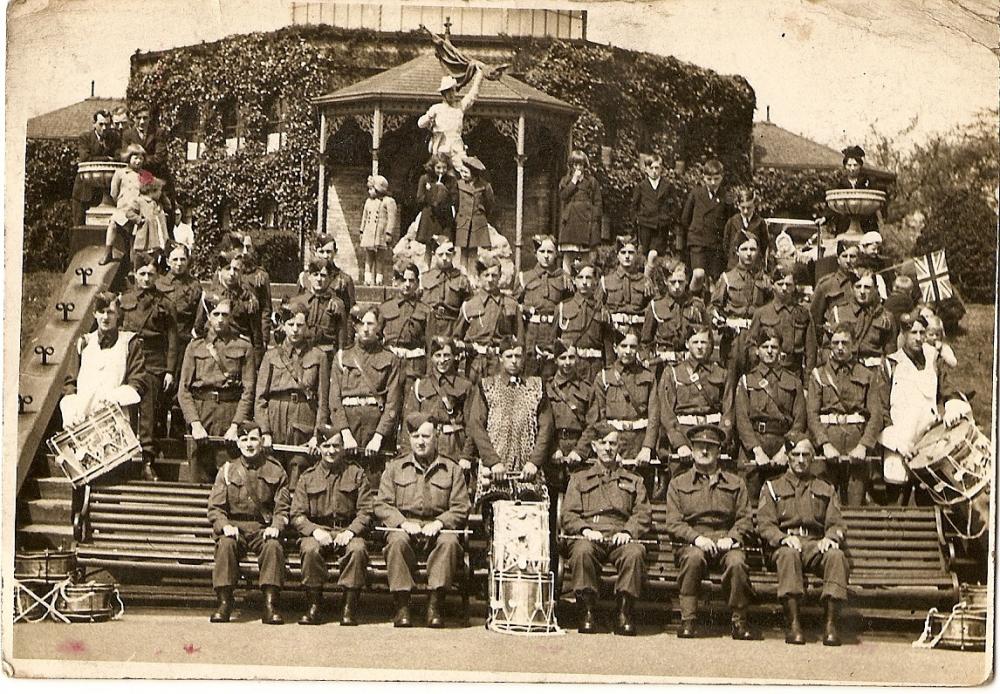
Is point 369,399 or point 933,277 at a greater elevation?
point 933,277

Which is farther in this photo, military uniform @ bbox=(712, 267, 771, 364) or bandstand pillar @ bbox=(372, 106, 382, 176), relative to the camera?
bandstand pillar @ bbox=(372, 106, 382, 176)

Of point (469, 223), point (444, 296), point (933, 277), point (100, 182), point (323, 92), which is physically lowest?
point (444, 296)

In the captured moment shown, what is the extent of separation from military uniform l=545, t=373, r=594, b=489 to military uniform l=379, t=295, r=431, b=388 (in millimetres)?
998

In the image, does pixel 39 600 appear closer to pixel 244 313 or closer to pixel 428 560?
pixel 244 313

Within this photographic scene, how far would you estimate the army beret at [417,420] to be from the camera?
11.4 metres

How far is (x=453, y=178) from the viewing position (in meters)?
12.3

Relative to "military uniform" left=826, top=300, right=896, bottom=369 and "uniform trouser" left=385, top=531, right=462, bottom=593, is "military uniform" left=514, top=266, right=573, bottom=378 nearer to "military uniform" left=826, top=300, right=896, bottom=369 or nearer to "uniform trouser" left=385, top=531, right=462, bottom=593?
"uniform trouser" left=385, top=531, right=462, bottom=593

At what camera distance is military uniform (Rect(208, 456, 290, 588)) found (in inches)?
436

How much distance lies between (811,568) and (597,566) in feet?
5.02

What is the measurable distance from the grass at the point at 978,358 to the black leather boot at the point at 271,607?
17.7 feet

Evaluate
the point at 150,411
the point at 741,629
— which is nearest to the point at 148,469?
the point at 150,411

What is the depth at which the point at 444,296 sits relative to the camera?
39.1 feet

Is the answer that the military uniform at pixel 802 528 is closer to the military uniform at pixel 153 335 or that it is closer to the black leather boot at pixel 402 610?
the black leather boot at pixel 402 610

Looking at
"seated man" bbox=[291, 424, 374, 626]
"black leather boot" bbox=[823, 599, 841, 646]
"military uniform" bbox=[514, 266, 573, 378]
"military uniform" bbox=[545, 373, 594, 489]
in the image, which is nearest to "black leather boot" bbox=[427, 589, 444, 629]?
"seated man" bbox=[291, 424, 374, 626]
